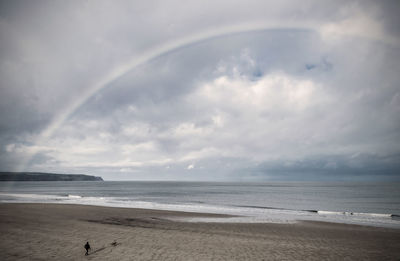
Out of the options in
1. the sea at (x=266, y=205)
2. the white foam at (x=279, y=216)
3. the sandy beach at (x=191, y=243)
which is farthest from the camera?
the sea at (x=266, y=205)

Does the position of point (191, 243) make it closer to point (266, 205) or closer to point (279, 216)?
point (279, 216)

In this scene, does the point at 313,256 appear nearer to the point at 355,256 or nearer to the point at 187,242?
the point at 355,256

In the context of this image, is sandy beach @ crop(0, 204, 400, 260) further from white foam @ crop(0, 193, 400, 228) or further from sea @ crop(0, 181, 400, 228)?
sea @ crop(0, 181, 400, 228)

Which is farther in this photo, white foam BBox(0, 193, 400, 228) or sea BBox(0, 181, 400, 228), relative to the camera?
sea BBox(0, 181, 400, 228)

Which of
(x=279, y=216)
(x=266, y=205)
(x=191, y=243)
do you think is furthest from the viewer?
(x=266, y=205)

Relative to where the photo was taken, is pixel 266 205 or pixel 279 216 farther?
pixel 266 205

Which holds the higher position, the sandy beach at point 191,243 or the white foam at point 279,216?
the sandy beach at point 191,243

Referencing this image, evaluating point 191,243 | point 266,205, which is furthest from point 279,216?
point 191,243

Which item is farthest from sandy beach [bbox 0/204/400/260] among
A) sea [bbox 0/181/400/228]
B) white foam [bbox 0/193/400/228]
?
sea [bbox 0/181/400/228]

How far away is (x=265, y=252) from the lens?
15.4m

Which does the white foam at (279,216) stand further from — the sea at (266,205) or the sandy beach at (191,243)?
the sandy beach at (191,243)

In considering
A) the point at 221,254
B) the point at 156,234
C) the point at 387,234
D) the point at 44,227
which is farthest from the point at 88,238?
the point at 387,234

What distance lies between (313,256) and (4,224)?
1035 inches

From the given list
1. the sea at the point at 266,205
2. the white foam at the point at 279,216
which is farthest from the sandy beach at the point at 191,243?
the sea at the point at 266,205
